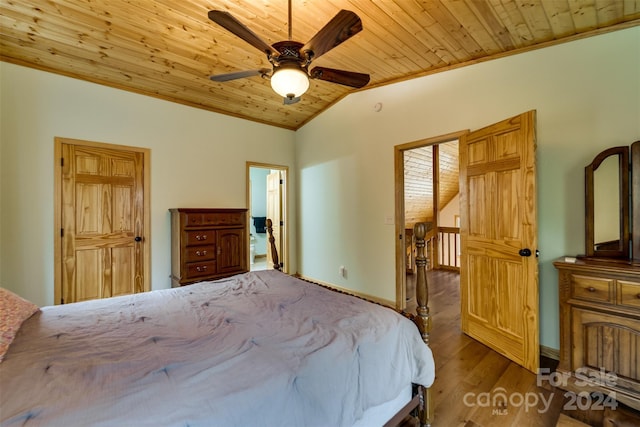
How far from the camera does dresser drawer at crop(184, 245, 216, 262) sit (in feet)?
10.7

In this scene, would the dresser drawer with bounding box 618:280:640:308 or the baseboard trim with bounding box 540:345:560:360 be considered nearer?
the dresser drawer with bounding box 618:280:640:308

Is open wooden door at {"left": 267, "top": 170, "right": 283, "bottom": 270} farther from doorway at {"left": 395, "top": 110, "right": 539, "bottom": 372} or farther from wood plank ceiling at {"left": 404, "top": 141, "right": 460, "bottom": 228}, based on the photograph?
doorway at {"left": 395, "top": 110, "right": 539, "bottom": 372}

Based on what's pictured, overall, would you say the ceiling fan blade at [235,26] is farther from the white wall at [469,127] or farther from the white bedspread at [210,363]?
the white wall at [469,127]

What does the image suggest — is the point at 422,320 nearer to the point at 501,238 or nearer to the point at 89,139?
the point at 501,238

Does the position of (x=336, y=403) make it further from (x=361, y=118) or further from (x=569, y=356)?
(x=361, y=118)

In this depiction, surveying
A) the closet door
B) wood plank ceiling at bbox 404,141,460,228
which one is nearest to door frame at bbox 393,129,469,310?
wood plank ceiling at bbox 404,141,460,228

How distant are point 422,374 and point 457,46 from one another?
109 inches

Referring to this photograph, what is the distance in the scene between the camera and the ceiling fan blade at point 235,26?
4.62 feet

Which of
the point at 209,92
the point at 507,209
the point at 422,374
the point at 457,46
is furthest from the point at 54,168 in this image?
the point at 507,209

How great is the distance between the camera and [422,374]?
144 cm

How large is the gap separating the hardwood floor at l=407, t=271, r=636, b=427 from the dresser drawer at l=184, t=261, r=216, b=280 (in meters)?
2.63

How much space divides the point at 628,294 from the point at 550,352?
0.88 m

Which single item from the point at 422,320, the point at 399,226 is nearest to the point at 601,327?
the point at 422,320

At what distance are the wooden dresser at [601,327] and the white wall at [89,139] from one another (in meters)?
3.92
